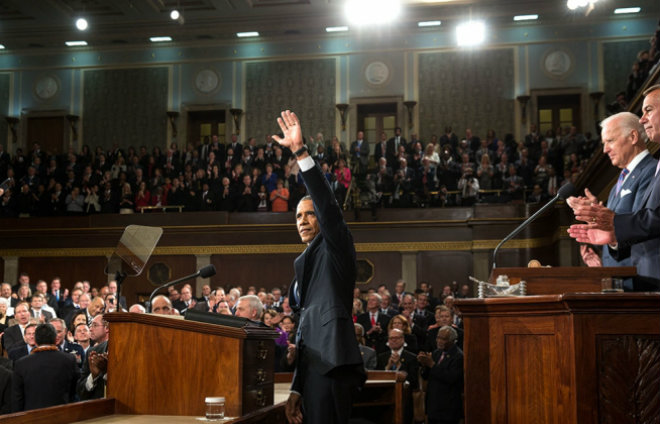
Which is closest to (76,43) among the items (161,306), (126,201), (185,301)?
(126,201)

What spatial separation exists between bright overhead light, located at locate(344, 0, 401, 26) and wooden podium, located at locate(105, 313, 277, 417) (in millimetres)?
13880

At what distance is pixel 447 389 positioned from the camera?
592 cm

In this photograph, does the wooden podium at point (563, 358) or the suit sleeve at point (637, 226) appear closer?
the wooden podium at point (563, 358)

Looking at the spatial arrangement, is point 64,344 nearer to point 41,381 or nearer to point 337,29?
point 41,381

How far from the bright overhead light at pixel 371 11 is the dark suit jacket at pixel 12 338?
1112 centimetres

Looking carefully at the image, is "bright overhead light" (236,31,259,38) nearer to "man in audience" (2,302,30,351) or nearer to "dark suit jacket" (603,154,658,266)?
"man in audience" (2,302,30,351)

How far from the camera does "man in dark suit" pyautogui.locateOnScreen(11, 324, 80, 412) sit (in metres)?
4.48

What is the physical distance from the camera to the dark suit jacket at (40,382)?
177 inches

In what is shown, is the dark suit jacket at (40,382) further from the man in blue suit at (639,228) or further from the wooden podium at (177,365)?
the man in blue suit at (639,228)

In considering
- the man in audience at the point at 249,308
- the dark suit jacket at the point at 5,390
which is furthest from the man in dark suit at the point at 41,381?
the man in audience at the point at 249,308

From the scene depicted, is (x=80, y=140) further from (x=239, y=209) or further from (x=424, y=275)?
(x=424, y=275)

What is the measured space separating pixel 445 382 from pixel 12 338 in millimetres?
4107

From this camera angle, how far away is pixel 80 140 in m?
18.6

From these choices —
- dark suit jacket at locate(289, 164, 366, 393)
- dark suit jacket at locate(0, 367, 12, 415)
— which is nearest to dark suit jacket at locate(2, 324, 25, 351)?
dark suit jacket at locate(0, 367, 12, 415)
